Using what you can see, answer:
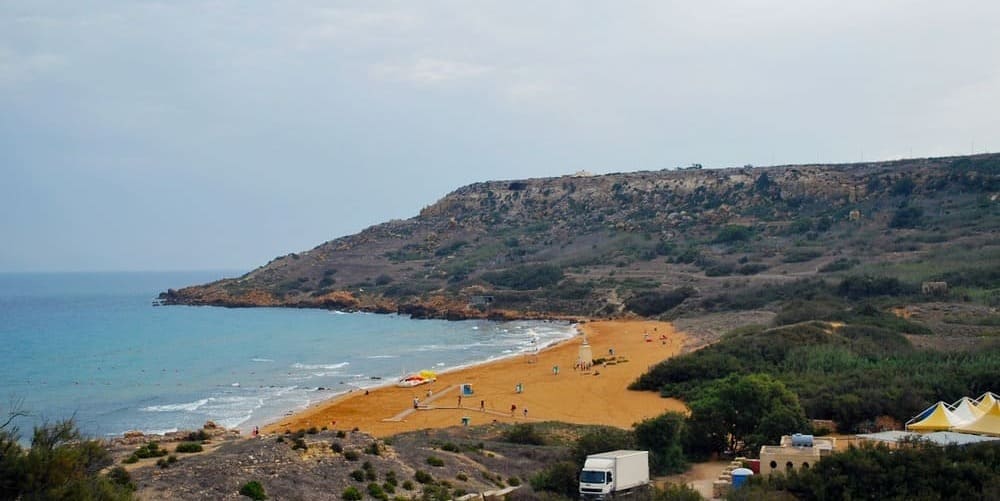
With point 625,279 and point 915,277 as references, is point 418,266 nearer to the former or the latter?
point 625,279

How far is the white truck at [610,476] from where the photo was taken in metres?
16.3

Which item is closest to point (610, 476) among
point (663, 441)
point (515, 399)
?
point (663, 441)

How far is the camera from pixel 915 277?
55.3 metres

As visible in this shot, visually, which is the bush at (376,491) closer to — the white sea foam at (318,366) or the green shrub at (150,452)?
the green shrub at (150,452)

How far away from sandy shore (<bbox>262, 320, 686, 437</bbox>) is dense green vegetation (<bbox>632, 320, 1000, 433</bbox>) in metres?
2.30

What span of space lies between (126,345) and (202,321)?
1964cm

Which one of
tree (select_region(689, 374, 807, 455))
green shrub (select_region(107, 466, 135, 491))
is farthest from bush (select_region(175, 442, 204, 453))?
tree (select_region(689, 374, 807, 455))

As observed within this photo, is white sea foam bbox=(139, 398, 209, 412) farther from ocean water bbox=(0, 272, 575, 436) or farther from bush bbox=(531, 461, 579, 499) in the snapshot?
bush bbox=(531, 461, 579, 499)

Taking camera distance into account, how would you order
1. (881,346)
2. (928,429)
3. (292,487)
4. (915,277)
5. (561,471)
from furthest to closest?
(915,277) < (881,346) < (928,429) < (561,471) < (292,487)

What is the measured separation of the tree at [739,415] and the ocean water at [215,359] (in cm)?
1663

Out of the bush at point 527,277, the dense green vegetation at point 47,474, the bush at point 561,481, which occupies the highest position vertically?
the bush at point 527,277

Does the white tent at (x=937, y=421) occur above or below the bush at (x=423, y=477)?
above

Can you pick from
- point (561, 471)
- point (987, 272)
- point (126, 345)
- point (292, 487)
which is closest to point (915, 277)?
point (987, 272)

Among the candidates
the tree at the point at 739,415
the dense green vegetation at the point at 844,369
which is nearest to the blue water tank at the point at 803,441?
the tree at the point at 739,415
